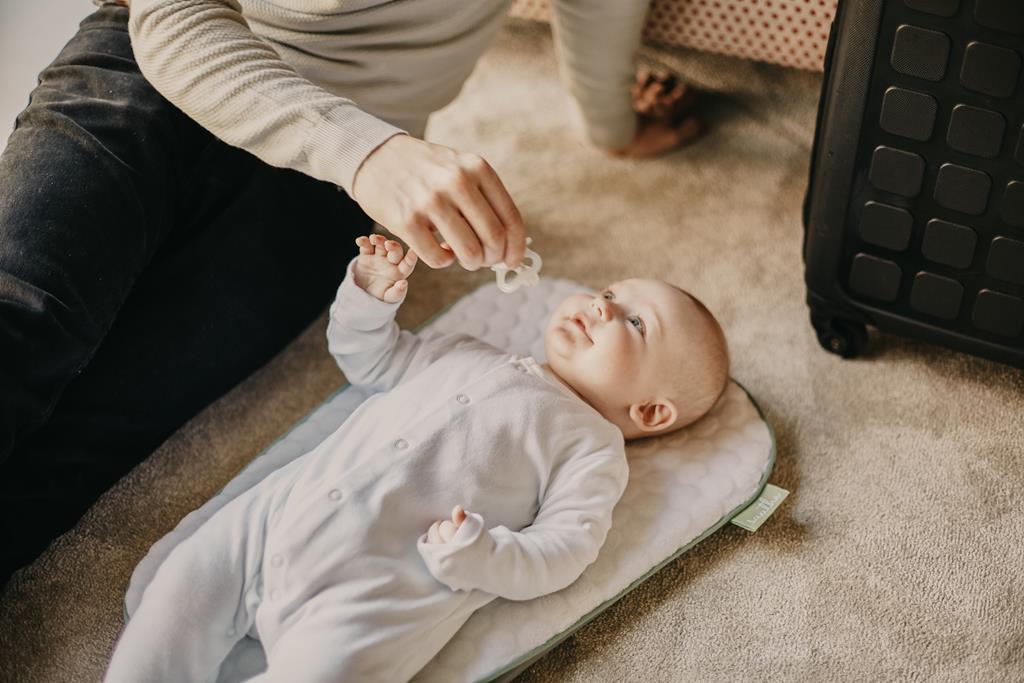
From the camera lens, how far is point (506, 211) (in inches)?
38.2

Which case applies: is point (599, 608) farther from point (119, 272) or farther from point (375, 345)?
point (119, 272)

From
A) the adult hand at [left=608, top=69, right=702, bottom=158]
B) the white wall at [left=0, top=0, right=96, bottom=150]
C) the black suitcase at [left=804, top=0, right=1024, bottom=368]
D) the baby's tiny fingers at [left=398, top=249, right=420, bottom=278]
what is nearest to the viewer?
the black suitcase at [left=804, top=0, right=1024, bottom=368]

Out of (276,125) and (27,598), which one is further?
(27,598)

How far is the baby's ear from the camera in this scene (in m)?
1.19

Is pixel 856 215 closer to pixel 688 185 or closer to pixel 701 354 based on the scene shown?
pixel 701 354

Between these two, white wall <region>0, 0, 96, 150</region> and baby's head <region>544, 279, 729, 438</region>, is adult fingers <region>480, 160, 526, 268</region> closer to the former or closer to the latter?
baby's head <region>544, 279, 729, 438</region>

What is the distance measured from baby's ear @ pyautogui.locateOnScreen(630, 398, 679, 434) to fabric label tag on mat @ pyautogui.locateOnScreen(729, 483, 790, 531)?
138 millimetres

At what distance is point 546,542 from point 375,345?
34 centimetres

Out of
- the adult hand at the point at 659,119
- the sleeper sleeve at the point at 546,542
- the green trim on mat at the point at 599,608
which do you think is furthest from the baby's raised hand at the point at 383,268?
the adult hand at the point at 659,119

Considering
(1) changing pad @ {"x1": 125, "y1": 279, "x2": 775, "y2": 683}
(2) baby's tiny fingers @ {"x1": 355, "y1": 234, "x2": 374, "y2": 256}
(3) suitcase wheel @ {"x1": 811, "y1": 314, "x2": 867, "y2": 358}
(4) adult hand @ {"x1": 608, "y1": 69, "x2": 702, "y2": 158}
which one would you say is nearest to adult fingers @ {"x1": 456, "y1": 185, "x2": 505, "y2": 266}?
(2) baby's tiny fingers @ {"x1": 355, "y1": 234, "x2": 374, "y2": 256}

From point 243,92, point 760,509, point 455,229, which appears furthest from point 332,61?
point 760,509

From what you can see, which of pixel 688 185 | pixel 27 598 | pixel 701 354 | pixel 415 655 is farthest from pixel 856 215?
pixel 27 598

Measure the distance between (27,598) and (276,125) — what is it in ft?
2.06

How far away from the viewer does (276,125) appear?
1.06 m
